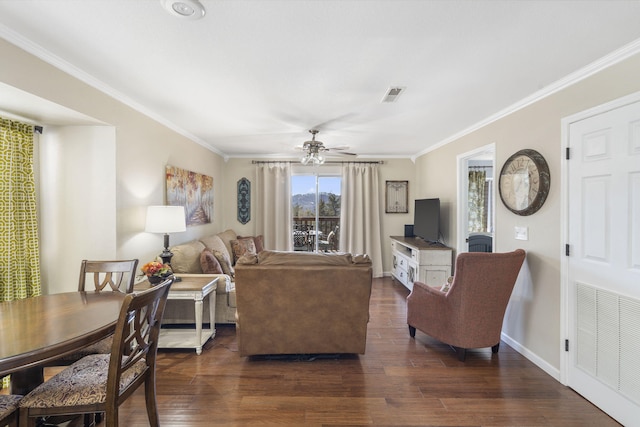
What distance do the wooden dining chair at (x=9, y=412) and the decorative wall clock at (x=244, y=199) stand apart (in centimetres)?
451

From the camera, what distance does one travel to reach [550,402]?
211 cm

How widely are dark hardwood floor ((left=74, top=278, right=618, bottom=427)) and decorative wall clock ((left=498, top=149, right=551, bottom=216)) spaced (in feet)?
4.92

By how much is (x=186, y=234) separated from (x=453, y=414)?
385 centimetres

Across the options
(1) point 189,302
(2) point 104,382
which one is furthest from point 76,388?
(1) point 189,302

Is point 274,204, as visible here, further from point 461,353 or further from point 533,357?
point 533,357

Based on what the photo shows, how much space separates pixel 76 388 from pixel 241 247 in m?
3.44

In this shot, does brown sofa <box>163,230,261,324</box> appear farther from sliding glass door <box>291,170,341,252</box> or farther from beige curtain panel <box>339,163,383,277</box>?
beige curtain panel <box>339,163,383,277</box>

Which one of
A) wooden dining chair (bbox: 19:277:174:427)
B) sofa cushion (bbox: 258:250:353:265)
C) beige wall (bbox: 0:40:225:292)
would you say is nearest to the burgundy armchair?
sofa cushion (bbox: 258:250:353:265)

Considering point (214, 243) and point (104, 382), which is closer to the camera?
point (104, 382)

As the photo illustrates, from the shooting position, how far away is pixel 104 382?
1.51 meters

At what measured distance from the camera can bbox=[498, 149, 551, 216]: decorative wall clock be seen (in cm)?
253

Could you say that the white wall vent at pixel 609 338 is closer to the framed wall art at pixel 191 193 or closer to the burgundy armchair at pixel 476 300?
the burgundy armchair at pixel 476 300

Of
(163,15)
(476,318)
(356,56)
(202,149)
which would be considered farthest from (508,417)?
(202,149)

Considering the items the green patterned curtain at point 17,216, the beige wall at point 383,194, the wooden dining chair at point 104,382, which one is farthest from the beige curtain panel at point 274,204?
the wooden dining chair at point 104,382
